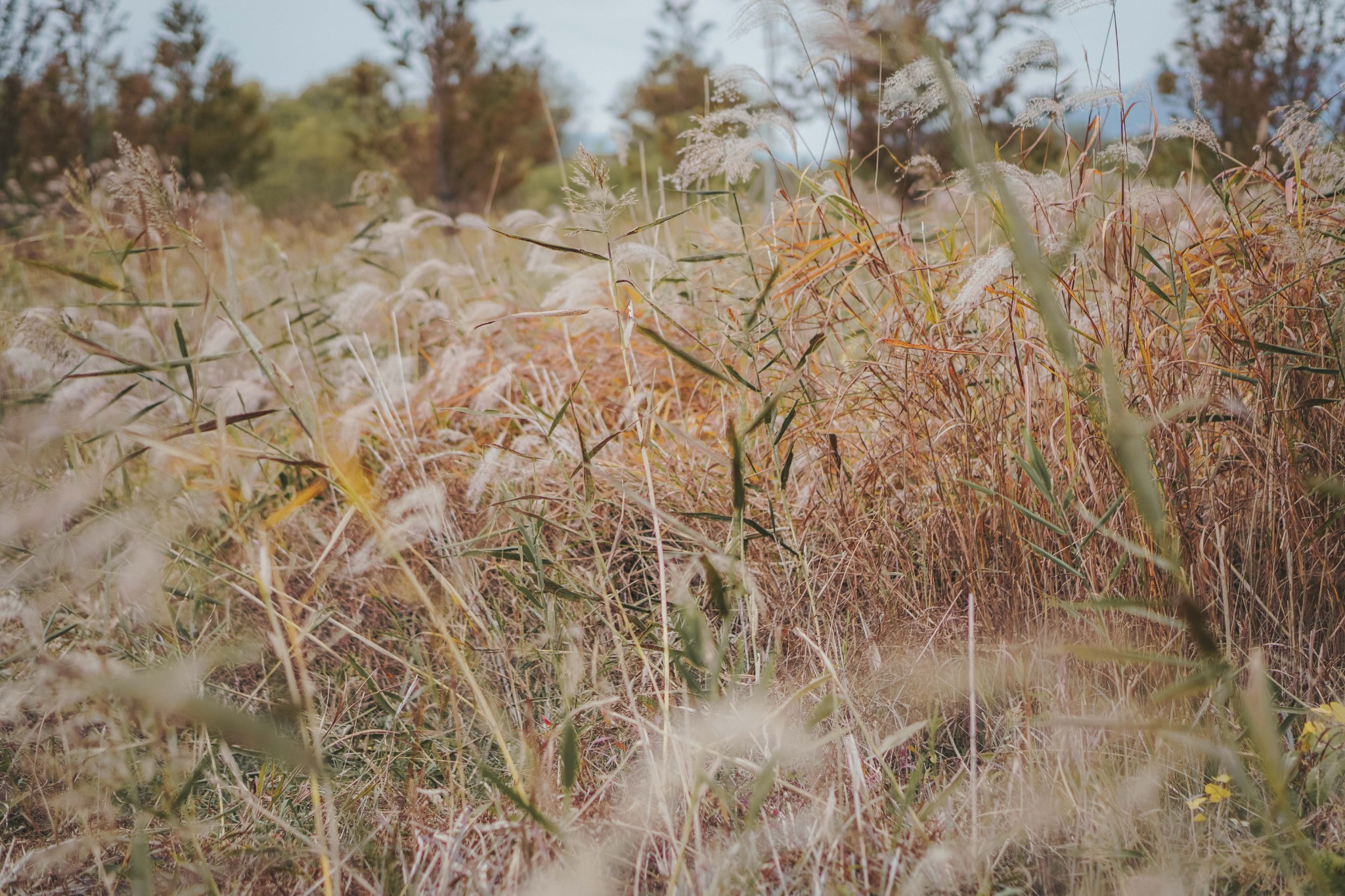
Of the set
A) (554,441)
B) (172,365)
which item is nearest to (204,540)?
(172,365)

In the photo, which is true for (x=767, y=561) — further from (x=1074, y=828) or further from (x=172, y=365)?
(x=172, y=365)

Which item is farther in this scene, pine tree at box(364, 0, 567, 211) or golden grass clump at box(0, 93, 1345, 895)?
pine tree at box(364, 0, 567, 211)

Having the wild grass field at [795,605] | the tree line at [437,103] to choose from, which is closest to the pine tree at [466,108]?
the tree line at [437,103]

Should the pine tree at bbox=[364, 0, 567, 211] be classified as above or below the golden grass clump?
above

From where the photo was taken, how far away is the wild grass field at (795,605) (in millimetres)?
797

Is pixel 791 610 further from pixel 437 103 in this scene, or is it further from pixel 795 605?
pixel 437 103

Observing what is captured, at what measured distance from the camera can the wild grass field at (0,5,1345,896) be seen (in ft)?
2.62

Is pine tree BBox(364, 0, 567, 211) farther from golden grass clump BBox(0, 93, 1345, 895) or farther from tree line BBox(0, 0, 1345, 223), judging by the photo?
golden grass clump BBox(0, 93, 1345, 895)

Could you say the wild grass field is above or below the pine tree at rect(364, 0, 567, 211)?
below

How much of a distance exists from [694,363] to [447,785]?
72 centimetres

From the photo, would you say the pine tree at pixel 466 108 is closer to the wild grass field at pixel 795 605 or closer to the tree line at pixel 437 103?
the tree line at pixel 437 103

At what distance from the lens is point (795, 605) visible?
3.69ft

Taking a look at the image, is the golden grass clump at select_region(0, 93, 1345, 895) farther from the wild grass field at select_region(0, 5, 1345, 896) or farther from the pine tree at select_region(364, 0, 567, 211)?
the pine tree at select_region(364, 0, 567, 211)

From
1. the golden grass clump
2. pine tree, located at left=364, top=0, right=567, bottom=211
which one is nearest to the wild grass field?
the golden grass clump
